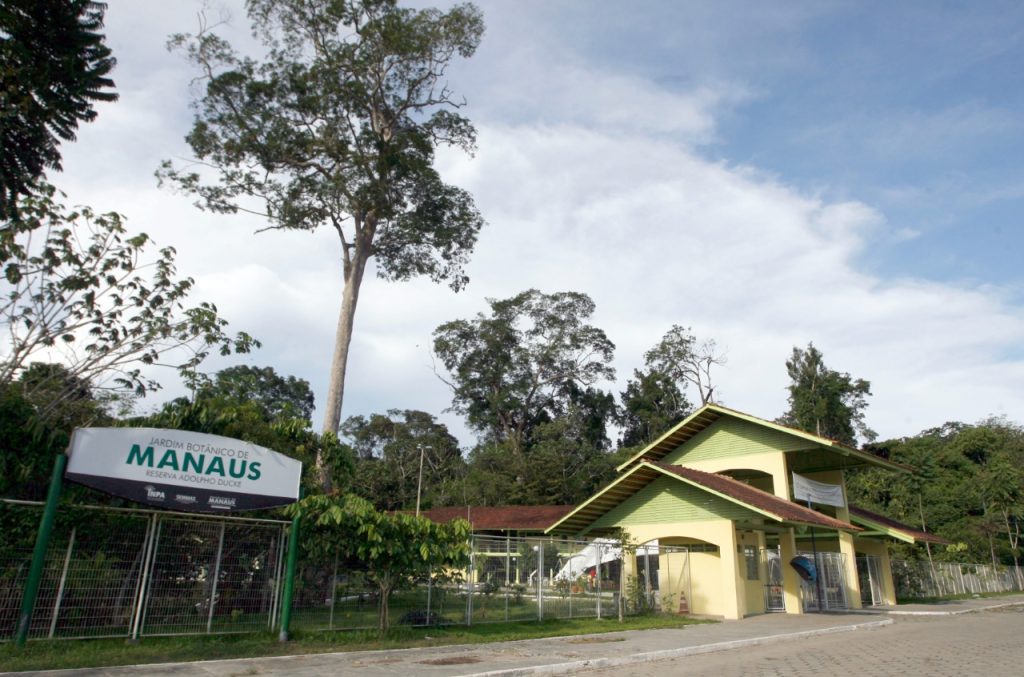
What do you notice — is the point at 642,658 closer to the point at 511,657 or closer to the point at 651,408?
the point at 511,657

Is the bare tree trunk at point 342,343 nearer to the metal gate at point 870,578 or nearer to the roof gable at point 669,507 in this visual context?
the roof gable at point 669,507

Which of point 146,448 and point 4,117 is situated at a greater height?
point 4,117

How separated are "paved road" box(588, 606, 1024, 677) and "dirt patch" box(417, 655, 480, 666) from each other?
75.5 inches

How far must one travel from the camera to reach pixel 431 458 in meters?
65.8

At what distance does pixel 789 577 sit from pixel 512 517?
1987 centimetres

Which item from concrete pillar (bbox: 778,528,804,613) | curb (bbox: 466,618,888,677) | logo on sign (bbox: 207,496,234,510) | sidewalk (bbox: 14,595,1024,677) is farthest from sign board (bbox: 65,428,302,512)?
concrete pillar (bbox: 778,528,804,613)

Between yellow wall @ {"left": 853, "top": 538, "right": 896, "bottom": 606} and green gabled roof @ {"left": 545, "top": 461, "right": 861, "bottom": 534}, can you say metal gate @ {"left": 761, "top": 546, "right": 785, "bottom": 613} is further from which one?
yellow wall @ {"left": 853, "top": 538, "right": 896, "bottom": 606}

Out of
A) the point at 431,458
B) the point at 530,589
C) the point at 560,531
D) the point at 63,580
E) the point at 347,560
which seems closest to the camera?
the point at 63,580

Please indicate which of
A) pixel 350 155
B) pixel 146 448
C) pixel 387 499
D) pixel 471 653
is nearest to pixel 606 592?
pixel 471 653

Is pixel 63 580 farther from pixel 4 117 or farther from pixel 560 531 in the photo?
pixel 560 531

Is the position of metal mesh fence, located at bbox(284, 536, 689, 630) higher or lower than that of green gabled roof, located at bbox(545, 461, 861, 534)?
lower

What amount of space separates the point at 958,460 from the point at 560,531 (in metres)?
47.0

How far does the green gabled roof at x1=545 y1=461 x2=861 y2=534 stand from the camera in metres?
19.4

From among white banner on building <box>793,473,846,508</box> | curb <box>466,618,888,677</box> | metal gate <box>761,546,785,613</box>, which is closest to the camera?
curb <box>466,618,888,677</box>
